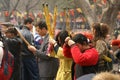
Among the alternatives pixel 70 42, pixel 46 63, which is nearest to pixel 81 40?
pixel 70 42

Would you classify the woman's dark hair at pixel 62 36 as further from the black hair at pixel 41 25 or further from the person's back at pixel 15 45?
the black hair at pixel 41 25

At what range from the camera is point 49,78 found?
23.6ft

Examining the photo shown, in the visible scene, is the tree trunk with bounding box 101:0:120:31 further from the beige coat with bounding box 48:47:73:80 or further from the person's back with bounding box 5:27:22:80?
the beige coat with bounding box 48:47:73:80

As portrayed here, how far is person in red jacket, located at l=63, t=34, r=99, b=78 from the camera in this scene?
4930 millimetres

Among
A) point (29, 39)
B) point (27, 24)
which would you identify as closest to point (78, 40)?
Result: point (29, 39)

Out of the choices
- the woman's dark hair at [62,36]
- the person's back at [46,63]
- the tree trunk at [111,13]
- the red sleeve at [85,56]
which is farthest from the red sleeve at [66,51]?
the tree trunk at [111,13]

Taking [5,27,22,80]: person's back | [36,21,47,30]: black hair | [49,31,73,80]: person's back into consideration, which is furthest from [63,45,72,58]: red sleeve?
[36,21,47,30]: black hair

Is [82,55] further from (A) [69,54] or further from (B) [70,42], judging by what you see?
(A) [69,54]

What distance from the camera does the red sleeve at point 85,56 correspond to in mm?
4910

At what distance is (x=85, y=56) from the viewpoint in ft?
16.1

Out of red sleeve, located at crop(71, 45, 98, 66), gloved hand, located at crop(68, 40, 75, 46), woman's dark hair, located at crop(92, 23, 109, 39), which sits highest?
woman's dark hair, located at crop(92, 23, 109, 39)

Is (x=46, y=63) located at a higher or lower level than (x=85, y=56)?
lower

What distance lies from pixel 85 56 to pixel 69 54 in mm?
755

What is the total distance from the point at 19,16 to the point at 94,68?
3653cm
